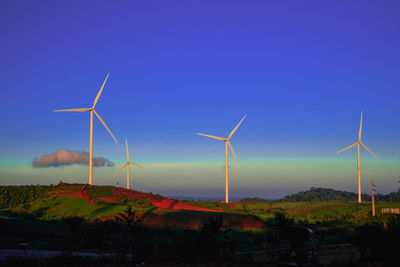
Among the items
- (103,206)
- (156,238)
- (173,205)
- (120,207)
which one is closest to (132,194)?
(173,205)

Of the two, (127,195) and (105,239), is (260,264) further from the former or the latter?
(127,195)

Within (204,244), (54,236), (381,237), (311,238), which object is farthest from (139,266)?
(54,236)

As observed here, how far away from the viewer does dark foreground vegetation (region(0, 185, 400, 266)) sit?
84.8ft

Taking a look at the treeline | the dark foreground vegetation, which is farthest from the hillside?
the dark foreground vegetation

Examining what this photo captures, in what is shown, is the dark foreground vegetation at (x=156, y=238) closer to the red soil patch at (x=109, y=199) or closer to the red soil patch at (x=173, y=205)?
the red soil patch at (x=109, y=199)

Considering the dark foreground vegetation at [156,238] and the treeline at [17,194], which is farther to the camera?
the treeline at [17,194]

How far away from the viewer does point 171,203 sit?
8500cm

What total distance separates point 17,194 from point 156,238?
5174cm

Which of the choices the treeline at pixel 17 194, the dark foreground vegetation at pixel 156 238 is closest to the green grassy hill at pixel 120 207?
the treeline at pixel 17 194

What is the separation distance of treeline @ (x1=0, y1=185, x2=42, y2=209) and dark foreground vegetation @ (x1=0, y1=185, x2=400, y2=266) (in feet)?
0.62

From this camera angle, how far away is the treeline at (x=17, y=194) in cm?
8069

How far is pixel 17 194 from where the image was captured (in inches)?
3346

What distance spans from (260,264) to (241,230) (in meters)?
30.2

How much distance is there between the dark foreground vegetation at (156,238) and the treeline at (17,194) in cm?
19
